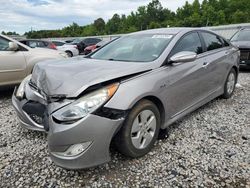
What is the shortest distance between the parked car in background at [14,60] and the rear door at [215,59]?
149 inches

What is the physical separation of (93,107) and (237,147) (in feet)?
6.48

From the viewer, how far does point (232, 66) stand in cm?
483

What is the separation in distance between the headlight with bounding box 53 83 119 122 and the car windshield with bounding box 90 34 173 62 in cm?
99

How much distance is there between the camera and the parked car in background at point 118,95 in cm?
227

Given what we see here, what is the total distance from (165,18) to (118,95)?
81.3 metres

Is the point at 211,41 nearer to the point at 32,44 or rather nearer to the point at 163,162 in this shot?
the point at 163,162

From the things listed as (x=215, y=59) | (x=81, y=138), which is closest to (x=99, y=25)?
(x=215, y=59)

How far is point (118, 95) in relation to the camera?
7.93 feet

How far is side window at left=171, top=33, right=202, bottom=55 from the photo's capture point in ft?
11.2

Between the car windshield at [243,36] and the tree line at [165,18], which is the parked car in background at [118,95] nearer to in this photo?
the car windshield at [243,36]

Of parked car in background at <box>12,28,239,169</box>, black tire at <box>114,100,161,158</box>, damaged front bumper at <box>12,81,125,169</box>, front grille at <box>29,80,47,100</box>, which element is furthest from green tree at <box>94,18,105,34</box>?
damaged front bumper at <box>12,81,125,169</box>

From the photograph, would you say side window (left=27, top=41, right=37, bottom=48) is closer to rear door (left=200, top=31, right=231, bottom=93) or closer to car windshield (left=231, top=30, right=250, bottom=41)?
car windshield (left=231, top=30, right=250, bottom=41)

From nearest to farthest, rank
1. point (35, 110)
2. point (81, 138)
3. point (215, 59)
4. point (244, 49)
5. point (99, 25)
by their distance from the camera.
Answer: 1. point (81, 138)
2. point (35, 110)
3. point (215, 59)
4. point (244, 49)
5. point (99, 25)

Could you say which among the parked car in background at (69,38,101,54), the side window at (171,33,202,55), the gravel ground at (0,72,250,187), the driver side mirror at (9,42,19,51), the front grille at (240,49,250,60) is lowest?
the gravel ground at (0,72,250,187)
